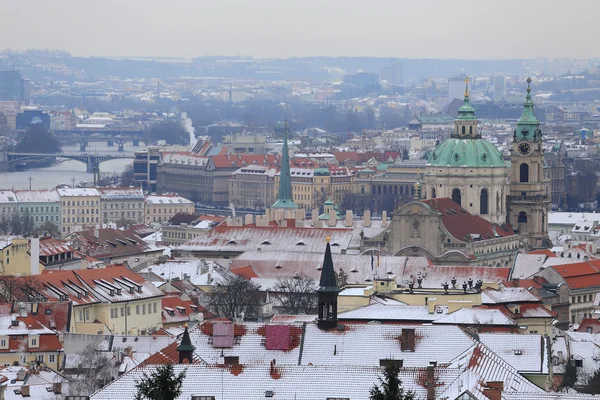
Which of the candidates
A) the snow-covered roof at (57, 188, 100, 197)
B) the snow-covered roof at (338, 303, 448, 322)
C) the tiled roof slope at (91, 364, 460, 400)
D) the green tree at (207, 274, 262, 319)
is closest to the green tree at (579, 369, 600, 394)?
the snow-covered roof at (338, 303, 448, 322)

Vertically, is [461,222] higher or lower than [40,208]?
higher

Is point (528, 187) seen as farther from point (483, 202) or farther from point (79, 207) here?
point (79, 207)

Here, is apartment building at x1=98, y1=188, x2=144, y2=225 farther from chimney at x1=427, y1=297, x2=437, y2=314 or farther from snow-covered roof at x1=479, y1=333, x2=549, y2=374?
snow-covered roof at x1=479, y1=333, x2=549, y2=374

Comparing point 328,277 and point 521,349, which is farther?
point 328,277

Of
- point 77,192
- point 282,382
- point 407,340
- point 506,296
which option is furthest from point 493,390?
point 77,192

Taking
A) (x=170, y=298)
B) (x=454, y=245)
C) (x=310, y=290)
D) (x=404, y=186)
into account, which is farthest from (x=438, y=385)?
(x=404, y=186)

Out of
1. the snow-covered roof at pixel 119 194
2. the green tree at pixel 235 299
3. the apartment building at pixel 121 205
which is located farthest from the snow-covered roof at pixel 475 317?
the snow-covered roof at pixel 119 194

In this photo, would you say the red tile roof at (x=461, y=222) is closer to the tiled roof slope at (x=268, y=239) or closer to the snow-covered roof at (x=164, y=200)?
the tiled roof slope at (x=268, y=239)
